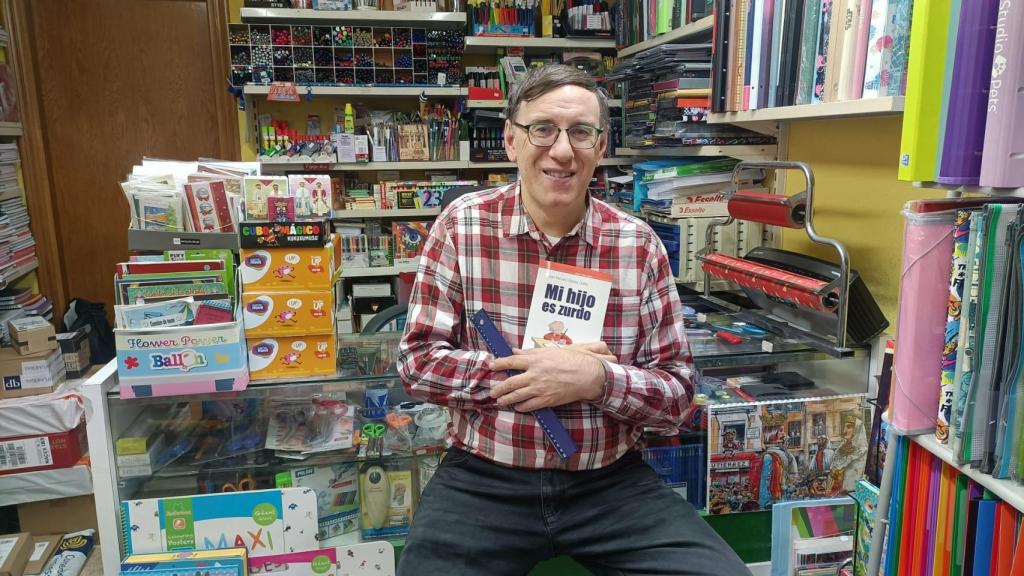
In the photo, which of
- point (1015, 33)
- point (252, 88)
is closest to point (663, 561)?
point (1015, 33)

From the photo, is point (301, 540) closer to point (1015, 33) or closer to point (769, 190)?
point (1015, 33)

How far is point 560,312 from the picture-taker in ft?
4.71

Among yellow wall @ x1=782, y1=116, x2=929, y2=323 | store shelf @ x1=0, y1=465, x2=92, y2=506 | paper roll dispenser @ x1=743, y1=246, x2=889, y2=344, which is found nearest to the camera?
paper roll dispenser @ x1=743, y1=246, x2=889, y2=344

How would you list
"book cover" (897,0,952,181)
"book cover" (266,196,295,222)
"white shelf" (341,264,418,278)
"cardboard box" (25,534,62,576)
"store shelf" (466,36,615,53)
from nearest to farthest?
"book cover" (897,0,952,181) → "book cover" (266,196,295,222) → "cardboard box" (25,534,62,576) → "store shelf" (466,36,615,53) → "white shelf" (341,264,418,278)

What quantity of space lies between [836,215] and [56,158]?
410 cm

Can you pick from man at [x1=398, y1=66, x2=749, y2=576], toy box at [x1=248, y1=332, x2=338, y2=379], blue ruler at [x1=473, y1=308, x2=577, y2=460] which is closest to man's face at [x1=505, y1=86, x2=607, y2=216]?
man at [x1=398, y1=66, x2=749, y2=576]

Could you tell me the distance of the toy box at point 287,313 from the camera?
1.69 meters

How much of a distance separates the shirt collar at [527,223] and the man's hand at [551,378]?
277 mm

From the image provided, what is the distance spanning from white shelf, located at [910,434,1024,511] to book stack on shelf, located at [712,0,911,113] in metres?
0.86

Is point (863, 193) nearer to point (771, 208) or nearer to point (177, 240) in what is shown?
point (771, 208)

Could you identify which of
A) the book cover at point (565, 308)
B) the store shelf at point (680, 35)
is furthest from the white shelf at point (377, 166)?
the book cover at point (565, 308)

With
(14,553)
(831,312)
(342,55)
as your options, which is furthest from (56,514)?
(831,312)

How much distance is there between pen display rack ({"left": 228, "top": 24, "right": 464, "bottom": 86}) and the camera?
364 cm

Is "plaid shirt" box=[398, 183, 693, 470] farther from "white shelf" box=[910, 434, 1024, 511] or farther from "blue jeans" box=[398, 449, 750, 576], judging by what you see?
"white shelf" box=[910, 434, 1024, 511]
